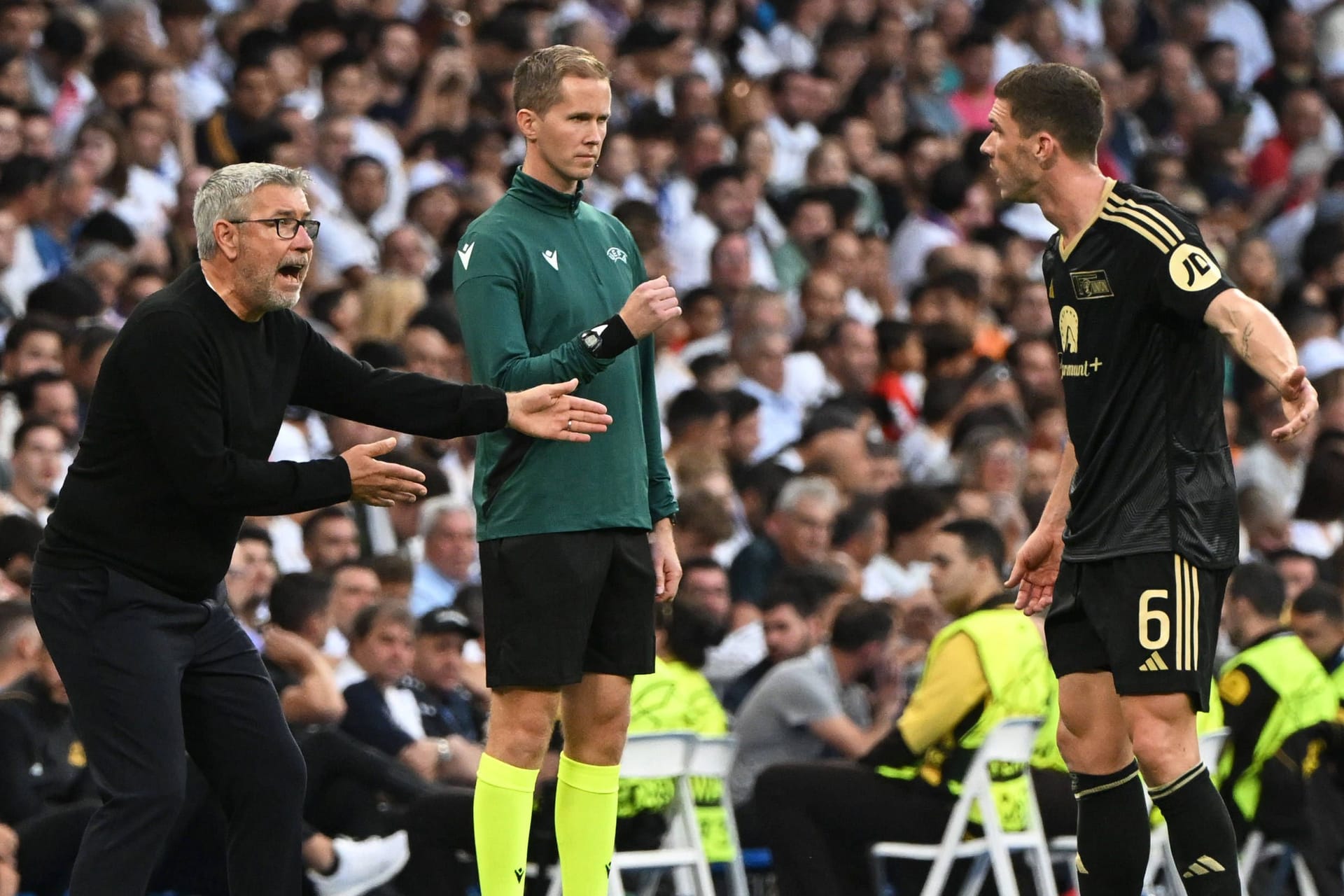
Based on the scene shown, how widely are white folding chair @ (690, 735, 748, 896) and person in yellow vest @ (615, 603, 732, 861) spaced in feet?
0.25

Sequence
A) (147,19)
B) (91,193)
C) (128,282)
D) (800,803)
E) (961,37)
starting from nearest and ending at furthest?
(800,803) < (128,282) < (91,193) < (147,19) < (961,37)

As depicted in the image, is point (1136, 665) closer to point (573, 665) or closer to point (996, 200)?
point (573, 665)

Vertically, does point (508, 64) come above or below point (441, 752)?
above

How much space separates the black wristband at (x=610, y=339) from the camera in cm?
558

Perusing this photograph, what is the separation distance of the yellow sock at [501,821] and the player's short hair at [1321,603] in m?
4.52

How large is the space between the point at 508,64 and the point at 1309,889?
8.30m

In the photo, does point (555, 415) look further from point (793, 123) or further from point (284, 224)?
point (793, 123)

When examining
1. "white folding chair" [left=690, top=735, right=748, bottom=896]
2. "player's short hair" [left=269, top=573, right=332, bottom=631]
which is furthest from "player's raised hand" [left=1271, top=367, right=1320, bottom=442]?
"player's short hair" [left=269, top=573, right=332, bottom=631]

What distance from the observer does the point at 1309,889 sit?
8.64 m

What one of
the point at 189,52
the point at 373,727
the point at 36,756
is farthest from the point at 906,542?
the point at 189,52

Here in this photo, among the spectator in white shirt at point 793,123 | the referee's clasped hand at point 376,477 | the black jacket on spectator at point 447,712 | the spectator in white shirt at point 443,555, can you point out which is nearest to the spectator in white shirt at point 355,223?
the spectator in white shirt at point 443,555

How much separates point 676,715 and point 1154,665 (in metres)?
3.04

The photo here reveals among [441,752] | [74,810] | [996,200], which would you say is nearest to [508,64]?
[996,200]

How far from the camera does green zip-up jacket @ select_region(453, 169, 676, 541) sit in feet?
18.9
